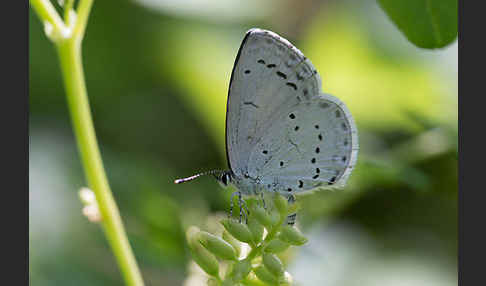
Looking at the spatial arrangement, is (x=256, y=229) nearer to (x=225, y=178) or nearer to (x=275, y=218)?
(x=275, y=218)

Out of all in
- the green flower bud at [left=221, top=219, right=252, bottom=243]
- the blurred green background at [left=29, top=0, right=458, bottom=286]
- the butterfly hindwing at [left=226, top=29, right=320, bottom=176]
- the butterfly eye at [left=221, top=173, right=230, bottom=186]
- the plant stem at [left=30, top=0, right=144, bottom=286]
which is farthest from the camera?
the blurred green background at [left=29, top=0, right=458, bottom=286]

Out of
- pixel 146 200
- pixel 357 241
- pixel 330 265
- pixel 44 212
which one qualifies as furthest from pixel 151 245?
pixel 357 241

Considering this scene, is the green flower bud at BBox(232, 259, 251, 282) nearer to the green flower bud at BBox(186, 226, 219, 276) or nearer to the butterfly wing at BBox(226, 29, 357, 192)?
the green flower bud at BBox(186, 226, 219, 276)

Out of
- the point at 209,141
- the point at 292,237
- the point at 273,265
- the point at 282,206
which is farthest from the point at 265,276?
the point at 209,141

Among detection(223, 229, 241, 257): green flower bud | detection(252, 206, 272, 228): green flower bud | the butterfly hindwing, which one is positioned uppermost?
the butterfly hindwing

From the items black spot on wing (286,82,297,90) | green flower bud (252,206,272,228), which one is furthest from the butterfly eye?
green flower bud (252,206,272,228)

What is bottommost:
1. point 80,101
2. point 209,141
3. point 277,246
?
point 277,246

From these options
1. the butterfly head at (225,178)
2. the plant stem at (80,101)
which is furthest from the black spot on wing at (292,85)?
the plant stem at (80,101)

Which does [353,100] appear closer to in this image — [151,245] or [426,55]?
[426,55]
